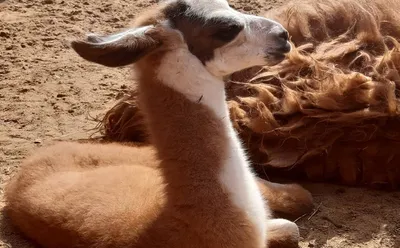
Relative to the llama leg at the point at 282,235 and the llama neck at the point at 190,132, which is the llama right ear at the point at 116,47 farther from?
the llama leg at the point at 282,235

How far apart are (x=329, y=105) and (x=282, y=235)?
77 centimetres

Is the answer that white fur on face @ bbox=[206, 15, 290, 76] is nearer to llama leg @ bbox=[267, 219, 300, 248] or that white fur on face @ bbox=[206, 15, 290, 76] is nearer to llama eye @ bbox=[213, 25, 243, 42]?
llama eye @ bbox=[213, 25, 243, 42]

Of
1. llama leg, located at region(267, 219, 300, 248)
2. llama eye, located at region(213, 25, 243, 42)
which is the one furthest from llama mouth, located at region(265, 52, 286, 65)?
llama leg, located at region(267, 219, 300, 248)

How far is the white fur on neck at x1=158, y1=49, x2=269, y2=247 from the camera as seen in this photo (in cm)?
272

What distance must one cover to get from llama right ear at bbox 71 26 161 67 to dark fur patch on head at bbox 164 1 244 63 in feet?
0.53

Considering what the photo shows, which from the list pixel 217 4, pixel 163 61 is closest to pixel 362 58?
pixel 217 4

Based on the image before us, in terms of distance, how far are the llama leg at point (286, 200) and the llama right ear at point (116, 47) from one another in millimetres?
1009

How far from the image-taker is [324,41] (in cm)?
387

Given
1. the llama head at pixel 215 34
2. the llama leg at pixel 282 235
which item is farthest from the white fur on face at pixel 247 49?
the llama leg at pixel 282 235

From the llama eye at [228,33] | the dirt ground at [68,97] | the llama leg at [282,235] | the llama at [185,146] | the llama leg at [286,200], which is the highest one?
the llama eye at [228,33]

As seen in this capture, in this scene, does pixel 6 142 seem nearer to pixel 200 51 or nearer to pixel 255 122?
pixel 255 122

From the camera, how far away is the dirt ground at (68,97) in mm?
3273

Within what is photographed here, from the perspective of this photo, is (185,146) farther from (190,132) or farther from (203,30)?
(203,30)

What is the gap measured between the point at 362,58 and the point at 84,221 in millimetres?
1659
